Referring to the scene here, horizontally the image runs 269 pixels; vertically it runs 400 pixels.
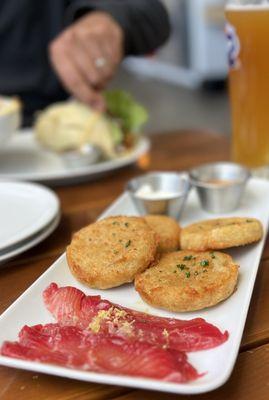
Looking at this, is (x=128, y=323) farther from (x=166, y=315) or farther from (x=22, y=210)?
(x=22, y=210)

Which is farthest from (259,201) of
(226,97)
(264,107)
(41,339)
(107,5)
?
(226,97)

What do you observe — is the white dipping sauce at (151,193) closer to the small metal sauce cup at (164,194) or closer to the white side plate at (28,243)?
the small metal sauce cup at (164,194)

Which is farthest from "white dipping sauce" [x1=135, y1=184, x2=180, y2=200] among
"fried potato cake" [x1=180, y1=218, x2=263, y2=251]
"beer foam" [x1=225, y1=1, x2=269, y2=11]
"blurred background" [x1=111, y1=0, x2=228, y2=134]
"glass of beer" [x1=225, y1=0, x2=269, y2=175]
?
"blurred background" [x1=111, y1=0, x2=228, y2=134]

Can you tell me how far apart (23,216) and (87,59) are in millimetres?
A: 812

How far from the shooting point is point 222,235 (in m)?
0.88

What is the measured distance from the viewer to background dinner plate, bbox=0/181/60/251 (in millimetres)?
1003

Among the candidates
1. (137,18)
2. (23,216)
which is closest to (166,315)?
(23,216)

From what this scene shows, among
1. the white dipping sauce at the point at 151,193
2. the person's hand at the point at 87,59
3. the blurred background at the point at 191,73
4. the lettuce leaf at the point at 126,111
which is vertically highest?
the person's hand at the point at 87,59

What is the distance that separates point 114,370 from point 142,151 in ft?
3.67

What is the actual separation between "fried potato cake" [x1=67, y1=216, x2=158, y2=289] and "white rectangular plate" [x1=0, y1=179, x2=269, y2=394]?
2cm

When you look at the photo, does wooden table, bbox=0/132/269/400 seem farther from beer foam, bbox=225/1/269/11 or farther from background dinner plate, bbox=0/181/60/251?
beer foam, bbox=225/1/269/11

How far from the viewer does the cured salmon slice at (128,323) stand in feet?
2.14

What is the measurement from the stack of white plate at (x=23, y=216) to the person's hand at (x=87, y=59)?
0.59 metres

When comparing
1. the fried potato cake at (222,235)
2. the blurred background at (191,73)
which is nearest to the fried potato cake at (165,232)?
the fried potato cake at (222,235)
